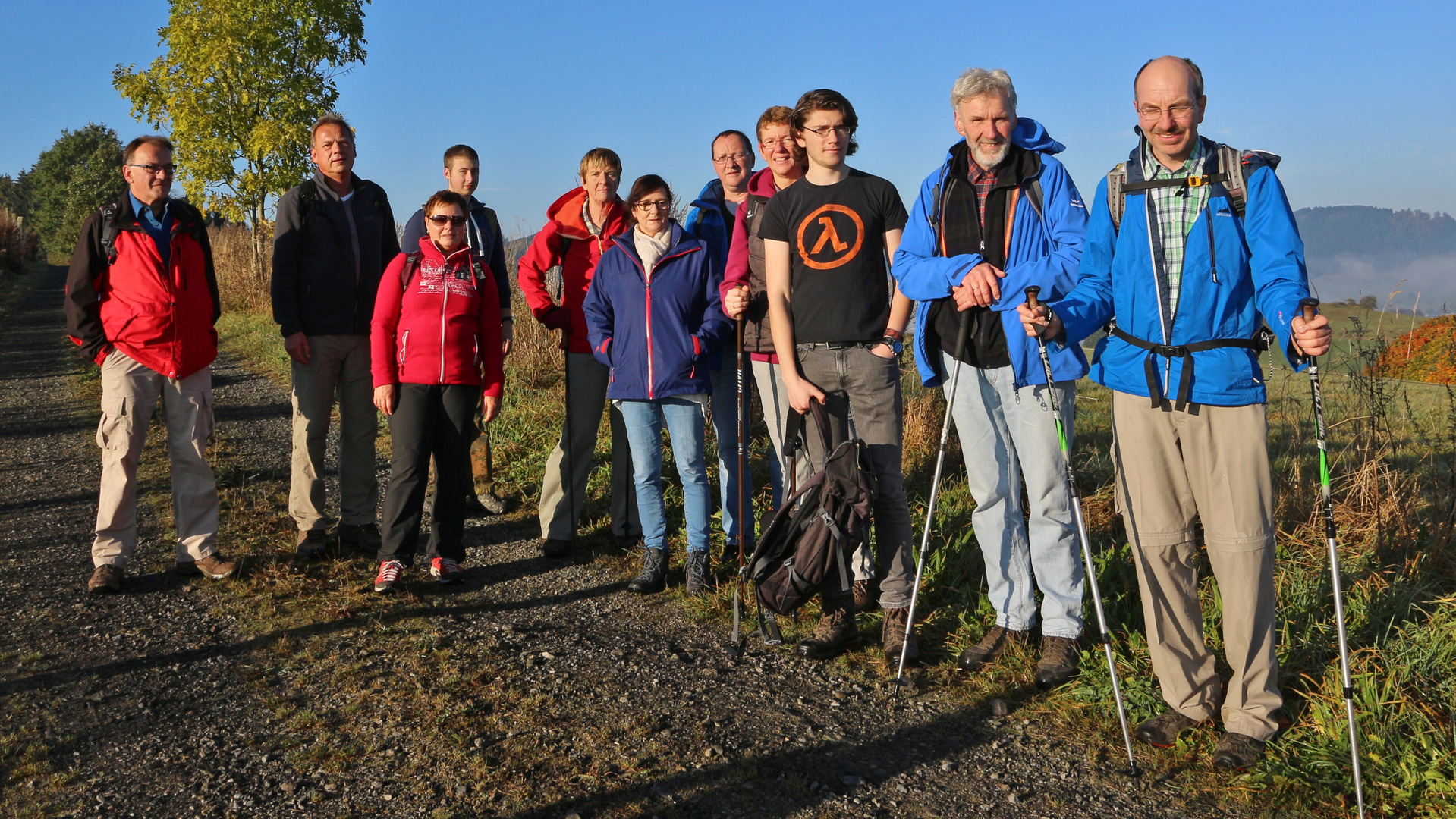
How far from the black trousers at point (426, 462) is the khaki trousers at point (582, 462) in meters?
0.63

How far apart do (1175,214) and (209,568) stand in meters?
4.84

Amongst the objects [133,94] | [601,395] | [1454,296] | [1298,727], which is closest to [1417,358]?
[1454,296]

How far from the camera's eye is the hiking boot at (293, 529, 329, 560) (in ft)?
18.0

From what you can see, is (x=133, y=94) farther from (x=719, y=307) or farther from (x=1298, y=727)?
(x=1298, y=727)

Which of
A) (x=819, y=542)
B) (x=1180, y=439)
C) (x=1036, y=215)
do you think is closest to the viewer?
(x=1180, y=439)

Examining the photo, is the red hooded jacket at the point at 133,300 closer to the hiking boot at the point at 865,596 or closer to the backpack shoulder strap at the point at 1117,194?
the hiking boot at the point at 865,596

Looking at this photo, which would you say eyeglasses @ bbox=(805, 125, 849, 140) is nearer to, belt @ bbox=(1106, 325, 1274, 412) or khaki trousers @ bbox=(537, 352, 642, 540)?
belt @ bbox=(1106, 325, 1274, 412)

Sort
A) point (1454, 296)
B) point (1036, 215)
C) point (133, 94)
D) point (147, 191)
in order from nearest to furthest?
point (1036, 215)
point (147, 191)
point (1454, 296)
point (133, 94)

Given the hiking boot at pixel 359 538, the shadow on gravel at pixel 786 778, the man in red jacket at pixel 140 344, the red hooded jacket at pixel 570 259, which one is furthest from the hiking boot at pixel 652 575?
the man in red jacket at pixel 140 344

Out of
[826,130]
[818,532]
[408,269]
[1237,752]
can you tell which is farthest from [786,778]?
[408,269]

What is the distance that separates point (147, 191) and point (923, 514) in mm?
4499

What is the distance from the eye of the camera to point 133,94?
18.8 m

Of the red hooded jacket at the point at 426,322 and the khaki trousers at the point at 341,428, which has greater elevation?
the red hooded jacket at the point at 426,322

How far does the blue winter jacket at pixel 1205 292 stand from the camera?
2.96 meters
